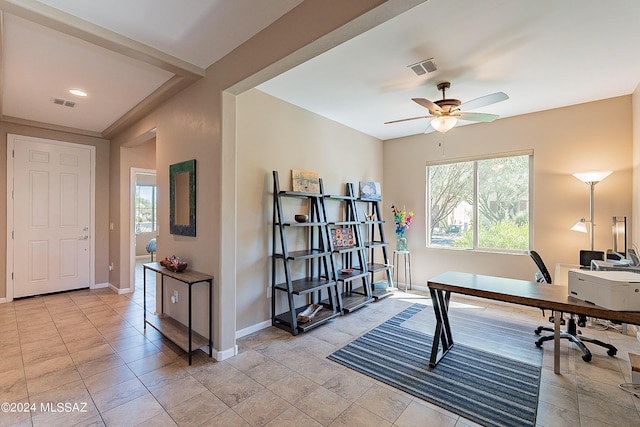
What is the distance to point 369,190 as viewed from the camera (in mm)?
4992

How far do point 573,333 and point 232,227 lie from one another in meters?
3.53

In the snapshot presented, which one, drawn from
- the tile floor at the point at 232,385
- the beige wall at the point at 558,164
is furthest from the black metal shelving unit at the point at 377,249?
the tile floor at the point at 232,385

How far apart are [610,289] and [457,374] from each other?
1.26m

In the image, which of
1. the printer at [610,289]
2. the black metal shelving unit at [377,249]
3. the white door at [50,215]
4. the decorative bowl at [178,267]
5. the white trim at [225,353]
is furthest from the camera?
the black metal shelving unit at [377,249]

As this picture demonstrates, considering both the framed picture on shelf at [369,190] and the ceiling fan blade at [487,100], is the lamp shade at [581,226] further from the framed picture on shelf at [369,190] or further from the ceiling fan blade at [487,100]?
the framed picture on shelf at [369,190]

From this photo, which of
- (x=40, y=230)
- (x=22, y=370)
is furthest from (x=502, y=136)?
(x=40, y=230)

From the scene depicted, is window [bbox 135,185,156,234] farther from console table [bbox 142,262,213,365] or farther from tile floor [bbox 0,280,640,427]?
console table [bbox 142,262,213,365]

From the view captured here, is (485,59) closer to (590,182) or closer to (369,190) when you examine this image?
(590,182)

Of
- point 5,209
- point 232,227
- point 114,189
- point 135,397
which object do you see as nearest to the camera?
point 135,397

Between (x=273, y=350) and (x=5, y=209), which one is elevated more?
(x=5, y=209)

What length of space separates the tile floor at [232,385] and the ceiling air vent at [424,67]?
283cm

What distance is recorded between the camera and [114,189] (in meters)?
5.11

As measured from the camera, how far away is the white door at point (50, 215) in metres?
4.46

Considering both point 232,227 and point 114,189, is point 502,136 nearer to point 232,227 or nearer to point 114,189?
point 232,227
